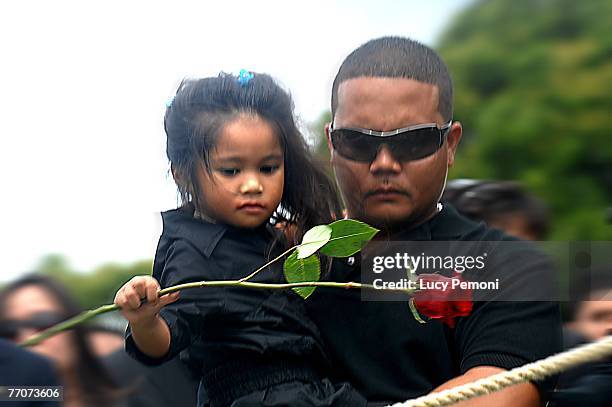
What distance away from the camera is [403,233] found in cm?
149

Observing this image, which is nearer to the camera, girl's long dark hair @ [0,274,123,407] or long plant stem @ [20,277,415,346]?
long plant stem @ [20,277,415,346]

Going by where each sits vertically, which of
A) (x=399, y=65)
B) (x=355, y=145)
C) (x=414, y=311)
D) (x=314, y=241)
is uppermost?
(x=399, y=65)

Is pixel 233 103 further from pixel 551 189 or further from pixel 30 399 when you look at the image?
pixel 551 189

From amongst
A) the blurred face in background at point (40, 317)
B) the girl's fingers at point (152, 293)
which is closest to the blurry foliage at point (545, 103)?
the blurred face in background at point (40, 317)

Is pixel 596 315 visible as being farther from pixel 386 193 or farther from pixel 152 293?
pixel 152 293

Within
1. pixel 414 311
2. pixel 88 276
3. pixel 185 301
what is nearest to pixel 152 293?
pixel 185 301

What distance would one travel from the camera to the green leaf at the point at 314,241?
1.28m

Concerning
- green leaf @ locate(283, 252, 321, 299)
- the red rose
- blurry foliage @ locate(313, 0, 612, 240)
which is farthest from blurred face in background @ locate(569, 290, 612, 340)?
blurry foliage @ locate(313, 0, 612, 240)

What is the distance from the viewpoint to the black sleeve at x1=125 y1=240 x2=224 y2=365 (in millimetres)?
1301

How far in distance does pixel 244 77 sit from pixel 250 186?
0.62 feet

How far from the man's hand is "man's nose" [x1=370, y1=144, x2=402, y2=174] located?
311 mm

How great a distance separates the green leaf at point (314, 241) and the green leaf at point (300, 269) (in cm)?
1

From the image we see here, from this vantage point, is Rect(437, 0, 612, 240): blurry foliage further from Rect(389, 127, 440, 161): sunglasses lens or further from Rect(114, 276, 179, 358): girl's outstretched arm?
Rect(114, 276, 179, 358): girl's outstretched arm

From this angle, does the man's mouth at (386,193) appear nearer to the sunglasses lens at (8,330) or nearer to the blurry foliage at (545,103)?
the sunglasses lens at (8,330)
